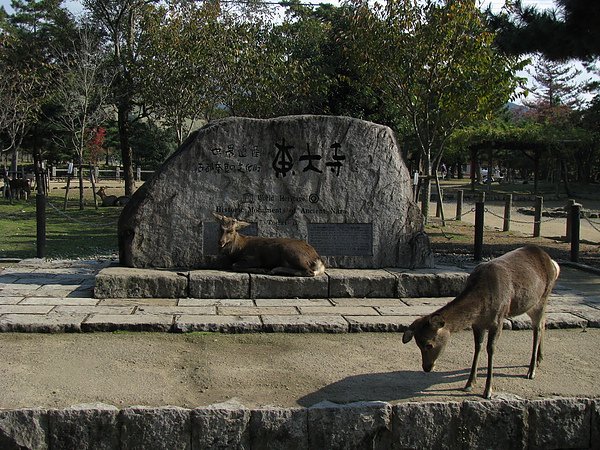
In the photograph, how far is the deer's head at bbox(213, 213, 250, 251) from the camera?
8195 millimetres

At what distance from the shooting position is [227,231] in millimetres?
8219

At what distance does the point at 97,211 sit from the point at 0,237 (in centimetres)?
799

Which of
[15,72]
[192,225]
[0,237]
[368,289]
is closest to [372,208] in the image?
[368,289]

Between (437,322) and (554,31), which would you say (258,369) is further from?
(554,31)

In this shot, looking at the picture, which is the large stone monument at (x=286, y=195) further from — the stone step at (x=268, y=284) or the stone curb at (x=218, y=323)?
the stone curb at (x=218, y=323)

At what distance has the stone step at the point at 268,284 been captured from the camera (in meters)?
7.79

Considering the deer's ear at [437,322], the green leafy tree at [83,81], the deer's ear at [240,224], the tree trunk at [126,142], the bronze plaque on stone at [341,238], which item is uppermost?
the green leafy tree at [83,81]

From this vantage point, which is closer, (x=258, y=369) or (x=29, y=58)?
(x=258, y=369)

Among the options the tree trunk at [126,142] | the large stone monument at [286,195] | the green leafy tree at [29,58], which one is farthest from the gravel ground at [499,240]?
the green leafy tree at [29,58]

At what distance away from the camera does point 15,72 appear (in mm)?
27750

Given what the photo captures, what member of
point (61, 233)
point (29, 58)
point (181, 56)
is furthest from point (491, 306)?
point (29, 58)

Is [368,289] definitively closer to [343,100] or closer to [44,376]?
[44,376]

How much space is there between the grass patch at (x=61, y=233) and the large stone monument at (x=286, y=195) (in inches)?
157

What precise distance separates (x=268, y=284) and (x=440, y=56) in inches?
409
